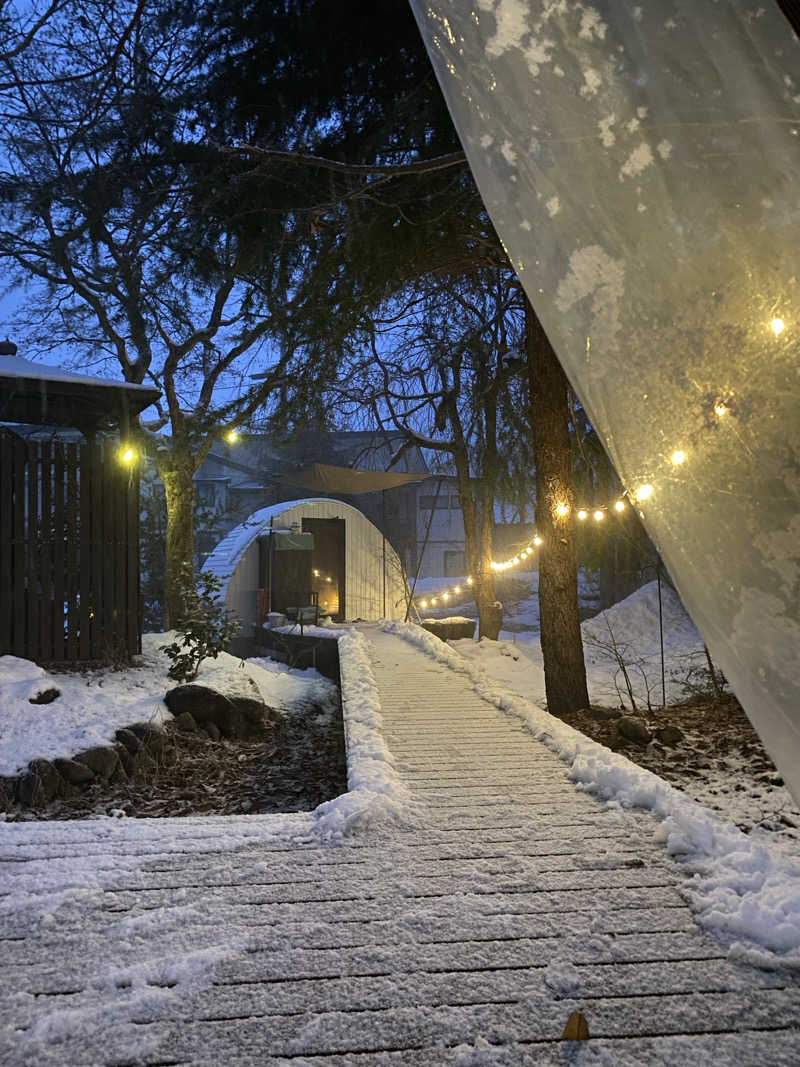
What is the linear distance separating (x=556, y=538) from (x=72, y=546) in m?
4.72

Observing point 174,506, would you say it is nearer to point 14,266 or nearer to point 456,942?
point 14,266

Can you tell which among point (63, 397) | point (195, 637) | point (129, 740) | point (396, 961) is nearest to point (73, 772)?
point (129, 740)

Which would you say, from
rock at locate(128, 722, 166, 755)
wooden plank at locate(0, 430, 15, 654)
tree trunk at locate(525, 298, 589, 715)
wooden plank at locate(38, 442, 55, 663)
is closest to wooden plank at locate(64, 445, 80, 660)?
wooden plank at locate(38, 442, 55, 663)

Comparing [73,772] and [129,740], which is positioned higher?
[129,740]

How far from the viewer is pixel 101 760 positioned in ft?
17.9

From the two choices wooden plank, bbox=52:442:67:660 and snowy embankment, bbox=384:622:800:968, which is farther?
wooden plank, bbox=52:442:67:660

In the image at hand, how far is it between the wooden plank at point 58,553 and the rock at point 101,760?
7.11 ft

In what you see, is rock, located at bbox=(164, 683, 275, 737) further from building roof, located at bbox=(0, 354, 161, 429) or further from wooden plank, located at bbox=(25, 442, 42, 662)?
building roof, located at bbox=(0, 354, 161, 429)

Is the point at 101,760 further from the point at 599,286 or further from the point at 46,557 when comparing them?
the point at 599,286

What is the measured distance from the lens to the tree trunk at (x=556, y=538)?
6.79 m

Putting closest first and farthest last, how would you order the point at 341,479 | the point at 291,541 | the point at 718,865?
1. the point at 718,865
2. the point at 341,479
3. the point at 291,541

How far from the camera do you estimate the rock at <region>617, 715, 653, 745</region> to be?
239 inches

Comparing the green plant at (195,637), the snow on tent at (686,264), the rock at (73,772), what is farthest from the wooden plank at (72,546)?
the snow on tent at (686,264)

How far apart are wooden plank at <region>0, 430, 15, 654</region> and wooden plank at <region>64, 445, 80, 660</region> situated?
0.49 m
